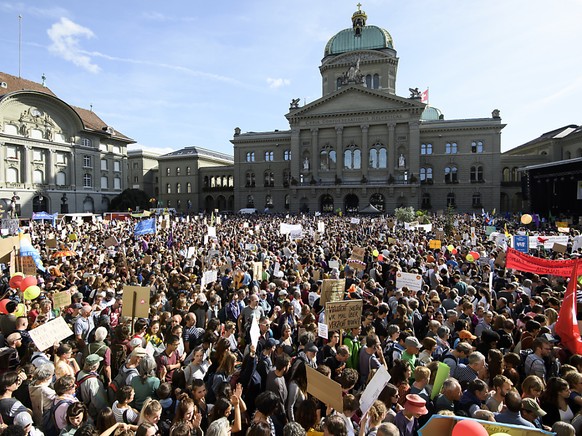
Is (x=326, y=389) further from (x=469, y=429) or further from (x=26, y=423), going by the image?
(x=26, y=423)

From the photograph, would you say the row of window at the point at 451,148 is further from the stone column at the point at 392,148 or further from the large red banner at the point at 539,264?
the large red banner at the point at 539,264

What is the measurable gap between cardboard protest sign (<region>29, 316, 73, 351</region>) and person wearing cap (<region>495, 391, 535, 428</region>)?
660cm

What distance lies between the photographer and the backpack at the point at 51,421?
175 inches

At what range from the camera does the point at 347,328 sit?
706cm

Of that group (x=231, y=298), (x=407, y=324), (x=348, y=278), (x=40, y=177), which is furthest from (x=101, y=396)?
(x=40, y=177)

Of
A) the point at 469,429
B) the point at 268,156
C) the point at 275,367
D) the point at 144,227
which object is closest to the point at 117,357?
the point at 275,367

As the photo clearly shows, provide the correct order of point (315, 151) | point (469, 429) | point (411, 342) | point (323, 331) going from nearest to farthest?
1. point (469, 429)
2. point (411, 342)
3. point (323, 331)
4. point (315, 151)

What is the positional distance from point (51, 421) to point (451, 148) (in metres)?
63.8

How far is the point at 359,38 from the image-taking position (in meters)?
69.5

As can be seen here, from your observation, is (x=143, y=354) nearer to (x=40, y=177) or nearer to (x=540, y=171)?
(x=540, y=171)

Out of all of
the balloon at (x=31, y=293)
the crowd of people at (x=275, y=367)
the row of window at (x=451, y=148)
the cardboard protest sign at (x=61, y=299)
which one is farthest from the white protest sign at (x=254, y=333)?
the row of window at (x=451, y=148)

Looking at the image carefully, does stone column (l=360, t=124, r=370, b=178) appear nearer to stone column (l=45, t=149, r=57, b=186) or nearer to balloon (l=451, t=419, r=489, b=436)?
stone column (l=45, t=149, r=57, b=186)

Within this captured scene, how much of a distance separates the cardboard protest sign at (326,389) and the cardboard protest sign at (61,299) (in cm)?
696

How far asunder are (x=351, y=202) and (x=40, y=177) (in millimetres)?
48089
